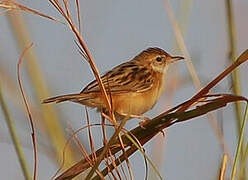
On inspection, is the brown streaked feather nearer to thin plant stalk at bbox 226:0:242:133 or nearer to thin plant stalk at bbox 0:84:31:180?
thin plant stalk at bbox 0:84:31:180

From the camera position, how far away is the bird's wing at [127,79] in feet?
10.2

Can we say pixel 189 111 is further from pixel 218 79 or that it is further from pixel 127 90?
pixel 127 90

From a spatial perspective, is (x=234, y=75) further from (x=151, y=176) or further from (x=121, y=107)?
(x=121, y=107)

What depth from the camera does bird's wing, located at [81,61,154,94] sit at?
310 cm

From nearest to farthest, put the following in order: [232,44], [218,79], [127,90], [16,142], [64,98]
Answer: [218,79]
[16,142]
[232,44]
[64,98]
[127,90]

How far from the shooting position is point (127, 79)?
3291 millimetres

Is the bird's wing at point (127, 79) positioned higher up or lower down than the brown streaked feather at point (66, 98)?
lower down

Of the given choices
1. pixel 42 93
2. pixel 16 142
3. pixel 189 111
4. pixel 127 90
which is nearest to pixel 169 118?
pixel 189 111

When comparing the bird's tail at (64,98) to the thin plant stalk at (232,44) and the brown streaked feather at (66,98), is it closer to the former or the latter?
the brown streaked feather at (66,98)

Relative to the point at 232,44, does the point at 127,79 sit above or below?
below

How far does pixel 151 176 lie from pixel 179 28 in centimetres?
70

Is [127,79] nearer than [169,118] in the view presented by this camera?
No

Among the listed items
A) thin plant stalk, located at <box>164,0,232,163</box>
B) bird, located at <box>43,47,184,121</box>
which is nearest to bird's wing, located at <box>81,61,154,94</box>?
bird, located at <box>43,47,184,121</box>

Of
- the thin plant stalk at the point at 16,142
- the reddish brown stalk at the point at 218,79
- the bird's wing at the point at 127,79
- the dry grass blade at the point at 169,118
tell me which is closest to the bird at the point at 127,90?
the bird's wing at the point at 127,79
